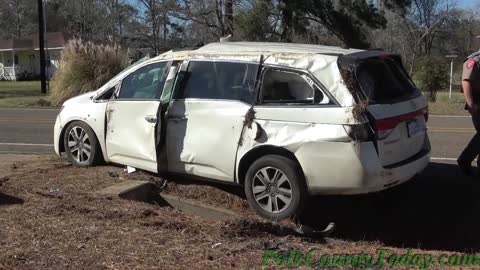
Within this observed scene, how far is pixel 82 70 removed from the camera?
22.4 metres

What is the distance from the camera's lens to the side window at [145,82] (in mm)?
6859

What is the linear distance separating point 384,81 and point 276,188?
5.07ft

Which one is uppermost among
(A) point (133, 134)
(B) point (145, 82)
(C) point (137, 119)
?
(B) point (145, 82)

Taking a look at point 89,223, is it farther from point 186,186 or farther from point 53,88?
point 53,88

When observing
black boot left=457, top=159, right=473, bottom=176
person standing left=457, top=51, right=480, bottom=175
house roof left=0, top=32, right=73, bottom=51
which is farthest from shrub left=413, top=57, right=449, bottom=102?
house roof left=0, top=32, right=73, bottom=51

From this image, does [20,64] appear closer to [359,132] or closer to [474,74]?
[474,74]

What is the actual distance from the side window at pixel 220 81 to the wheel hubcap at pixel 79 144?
1.74m

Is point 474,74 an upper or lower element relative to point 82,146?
upper

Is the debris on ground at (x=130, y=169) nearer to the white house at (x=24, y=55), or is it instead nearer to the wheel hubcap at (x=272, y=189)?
the wheel hubcap at (x=272, y=189)

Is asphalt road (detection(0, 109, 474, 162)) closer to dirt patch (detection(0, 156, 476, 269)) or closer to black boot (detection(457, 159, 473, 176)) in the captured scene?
black boot (detection(457, 159, 473, 176))

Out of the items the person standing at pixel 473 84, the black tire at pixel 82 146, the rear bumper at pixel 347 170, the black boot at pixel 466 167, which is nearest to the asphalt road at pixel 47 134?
the black boot at pixel 466 167

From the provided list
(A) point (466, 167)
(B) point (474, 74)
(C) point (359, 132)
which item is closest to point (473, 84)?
(B) point (474, 74)

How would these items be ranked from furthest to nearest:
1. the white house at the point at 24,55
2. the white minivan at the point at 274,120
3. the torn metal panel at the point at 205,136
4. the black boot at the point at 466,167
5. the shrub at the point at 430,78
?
the white house at the point at 24,55
the shrub at the point at 430,78
the black boot at the point at 466,167
the torn metal panel at the point at 205,136
the white minivan at the point at 274,120

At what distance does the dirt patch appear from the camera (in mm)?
4254
